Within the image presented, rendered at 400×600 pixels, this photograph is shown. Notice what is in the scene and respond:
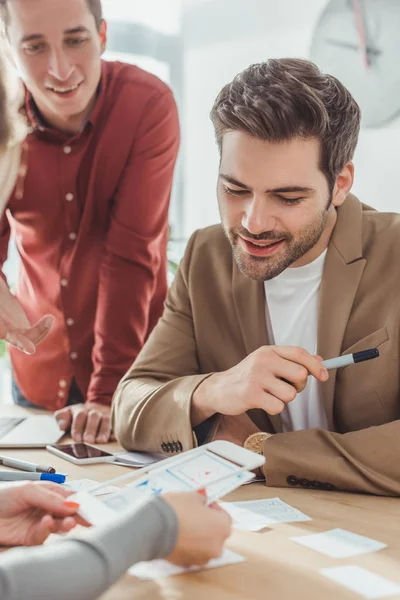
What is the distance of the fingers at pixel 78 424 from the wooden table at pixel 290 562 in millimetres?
630

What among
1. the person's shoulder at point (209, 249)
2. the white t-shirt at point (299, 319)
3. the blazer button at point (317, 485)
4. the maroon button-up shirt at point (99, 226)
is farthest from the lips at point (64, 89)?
the blazer button at point (317, 485)

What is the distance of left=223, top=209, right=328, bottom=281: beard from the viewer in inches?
69.7

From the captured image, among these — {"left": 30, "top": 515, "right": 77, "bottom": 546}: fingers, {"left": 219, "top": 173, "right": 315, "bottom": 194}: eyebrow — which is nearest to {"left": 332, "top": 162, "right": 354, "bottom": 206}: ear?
{"left": 219, "top": 173, "right": 315, "bottom": 194}: eyebrow

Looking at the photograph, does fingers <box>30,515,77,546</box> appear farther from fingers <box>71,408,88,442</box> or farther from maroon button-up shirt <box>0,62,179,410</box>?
maroon button-up shirt <box>0,62,179,410</box>

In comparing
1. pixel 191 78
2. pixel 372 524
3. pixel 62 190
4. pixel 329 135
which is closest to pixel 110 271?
pixel 62 190

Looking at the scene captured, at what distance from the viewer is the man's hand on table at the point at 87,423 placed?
197 cm

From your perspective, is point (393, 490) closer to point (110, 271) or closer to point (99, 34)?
point (110, 271)

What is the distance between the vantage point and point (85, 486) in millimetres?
1480

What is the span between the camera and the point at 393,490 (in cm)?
147

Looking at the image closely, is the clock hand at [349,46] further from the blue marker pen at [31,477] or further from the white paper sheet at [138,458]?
the blue marker pen at [31,477]

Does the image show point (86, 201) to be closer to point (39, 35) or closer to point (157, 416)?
point (39, 35)

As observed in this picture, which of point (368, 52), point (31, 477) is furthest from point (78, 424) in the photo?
point (368, 52)

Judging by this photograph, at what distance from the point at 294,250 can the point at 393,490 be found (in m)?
0.59

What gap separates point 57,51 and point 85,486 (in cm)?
125
